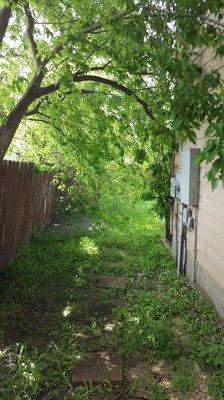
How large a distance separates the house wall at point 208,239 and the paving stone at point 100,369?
1.64 m

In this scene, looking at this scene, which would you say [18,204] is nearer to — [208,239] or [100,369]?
[208,239]

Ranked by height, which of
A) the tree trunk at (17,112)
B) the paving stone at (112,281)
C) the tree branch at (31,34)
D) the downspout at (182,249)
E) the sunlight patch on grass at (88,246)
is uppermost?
the tree branch at (31,34)

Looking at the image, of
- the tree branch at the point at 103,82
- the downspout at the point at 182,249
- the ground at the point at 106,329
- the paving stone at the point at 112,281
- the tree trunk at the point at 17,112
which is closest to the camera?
the ground at the point at 106,329

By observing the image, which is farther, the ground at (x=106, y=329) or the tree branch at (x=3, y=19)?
the tree branch at (x=3, y=19)

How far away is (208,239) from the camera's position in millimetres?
5445

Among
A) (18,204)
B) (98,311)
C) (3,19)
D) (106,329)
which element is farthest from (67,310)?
(3,19)

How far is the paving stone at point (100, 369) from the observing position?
3.50 meters

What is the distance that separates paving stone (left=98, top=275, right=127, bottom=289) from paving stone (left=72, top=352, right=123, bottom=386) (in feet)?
7.26

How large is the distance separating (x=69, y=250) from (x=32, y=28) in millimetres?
4482

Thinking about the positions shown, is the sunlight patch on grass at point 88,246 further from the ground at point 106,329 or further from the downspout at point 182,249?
the downspout at point 182,249

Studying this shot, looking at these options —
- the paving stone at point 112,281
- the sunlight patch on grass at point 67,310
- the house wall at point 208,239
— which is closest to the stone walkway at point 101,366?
the sunlight patch on grass at point 67,310

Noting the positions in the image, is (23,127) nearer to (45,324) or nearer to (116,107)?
(116,107)

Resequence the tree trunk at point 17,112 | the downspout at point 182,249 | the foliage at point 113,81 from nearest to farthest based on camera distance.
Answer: the foliage at point 113,81, the tree trunk at point 17,112, the downspout at point 182,249

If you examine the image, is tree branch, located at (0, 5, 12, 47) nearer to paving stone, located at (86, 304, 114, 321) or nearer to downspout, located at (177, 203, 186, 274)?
paving stone, located at (86, 304, 114, 321)
